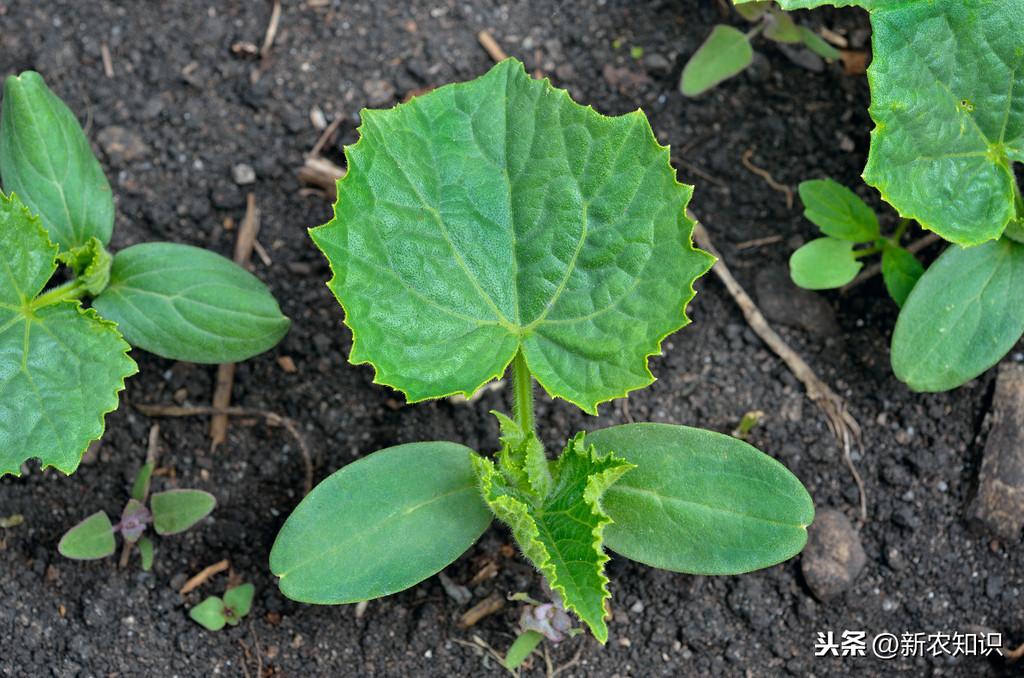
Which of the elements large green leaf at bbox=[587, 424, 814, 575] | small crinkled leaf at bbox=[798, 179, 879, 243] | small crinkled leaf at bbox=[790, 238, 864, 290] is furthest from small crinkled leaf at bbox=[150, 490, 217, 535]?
small crinkled leaf at bbox=[798, 179, 879, 243]

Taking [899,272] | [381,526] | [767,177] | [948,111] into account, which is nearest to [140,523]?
[381,526]

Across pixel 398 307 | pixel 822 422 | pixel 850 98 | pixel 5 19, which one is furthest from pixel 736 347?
pixel 5 19

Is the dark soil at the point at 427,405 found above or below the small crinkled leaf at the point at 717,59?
below

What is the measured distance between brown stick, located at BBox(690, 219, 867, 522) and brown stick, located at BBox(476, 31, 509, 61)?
823mm

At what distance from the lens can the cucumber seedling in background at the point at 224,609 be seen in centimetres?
284

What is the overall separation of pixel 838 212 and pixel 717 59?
582 mm

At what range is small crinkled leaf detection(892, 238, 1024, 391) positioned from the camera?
2.81 metres

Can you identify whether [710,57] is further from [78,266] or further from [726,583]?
[78,266]

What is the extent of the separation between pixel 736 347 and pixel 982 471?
74cm

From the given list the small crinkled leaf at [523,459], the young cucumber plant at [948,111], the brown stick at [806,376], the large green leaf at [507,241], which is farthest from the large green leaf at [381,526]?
the young cucumber plant at [948,111]

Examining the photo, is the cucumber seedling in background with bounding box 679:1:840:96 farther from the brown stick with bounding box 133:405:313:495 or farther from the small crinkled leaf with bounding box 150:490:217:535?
the small crinkled leaf with bounding box 150:490:217:535

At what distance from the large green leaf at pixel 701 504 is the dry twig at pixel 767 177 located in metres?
0.97

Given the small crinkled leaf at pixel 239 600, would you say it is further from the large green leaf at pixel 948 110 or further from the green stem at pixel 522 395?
the large green leaf at pixel 948 110

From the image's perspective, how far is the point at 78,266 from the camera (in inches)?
110
